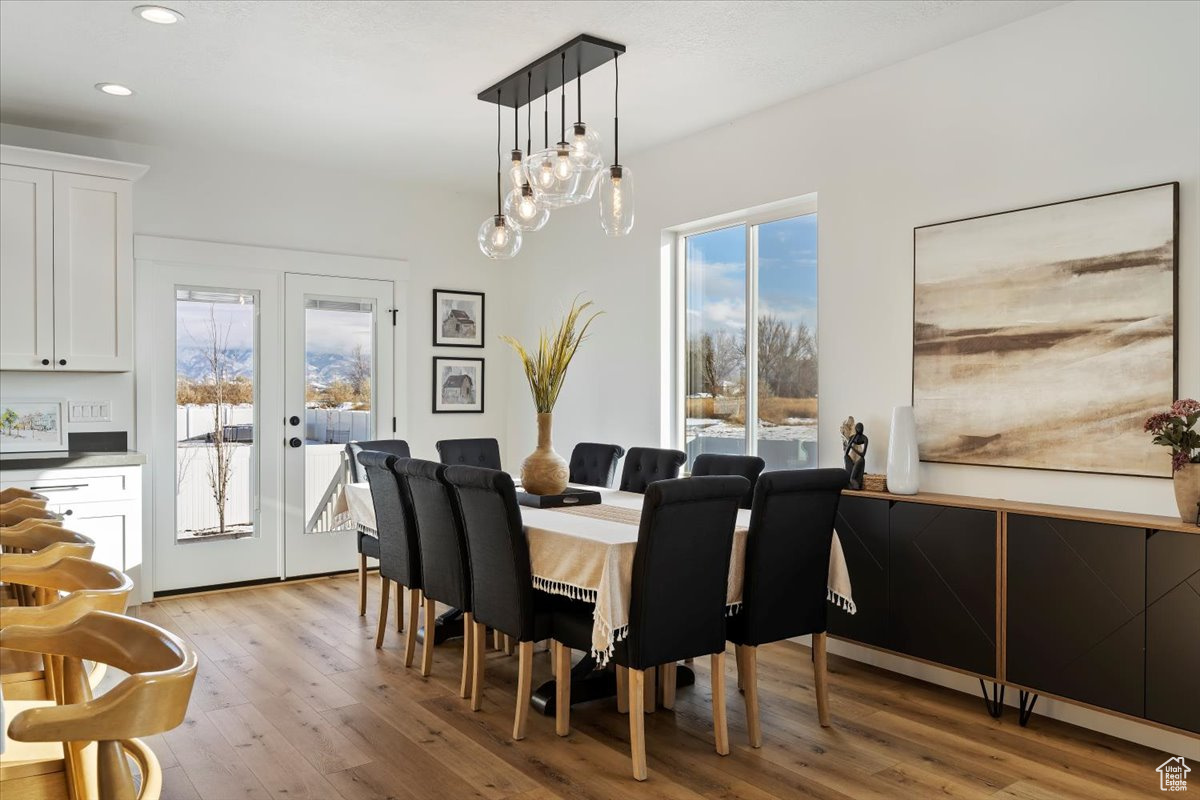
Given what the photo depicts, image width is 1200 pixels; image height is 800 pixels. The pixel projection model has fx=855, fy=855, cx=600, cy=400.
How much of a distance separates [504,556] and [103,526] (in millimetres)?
2808

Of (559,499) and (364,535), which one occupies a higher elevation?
(559,499)

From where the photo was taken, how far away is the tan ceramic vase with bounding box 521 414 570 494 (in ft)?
12.7

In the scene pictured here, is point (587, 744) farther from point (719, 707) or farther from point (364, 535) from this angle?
point (364, 535)

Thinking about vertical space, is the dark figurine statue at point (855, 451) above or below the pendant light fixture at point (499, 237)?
below

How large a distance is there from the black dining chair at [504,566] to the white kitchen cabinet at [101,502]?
2481 mm

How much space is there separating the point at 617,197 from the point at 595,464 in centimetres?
198

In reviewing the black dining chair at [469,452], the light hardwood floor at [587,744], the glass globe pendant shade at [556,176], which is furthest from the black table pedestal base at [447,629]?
the glass globe pendant shade at [556,176]

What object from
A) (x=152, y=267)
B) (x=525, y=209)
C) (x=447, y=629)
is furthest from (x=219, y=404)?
(x=525, y=209)

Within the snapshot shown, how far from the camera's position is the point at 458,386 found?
6715mm

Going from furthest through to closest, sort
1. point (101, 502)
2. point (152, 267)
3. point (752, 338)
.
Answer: point (152, 267) < point (752, 338) < point (101, 502)

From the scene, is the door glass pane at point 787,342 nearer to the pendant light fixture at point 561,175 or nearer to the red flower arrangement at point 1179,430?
the pendant light fixture at point 561,175

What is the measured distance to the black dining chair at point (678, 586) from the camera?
9.01ft

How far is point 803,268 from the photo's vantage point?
15.3ft

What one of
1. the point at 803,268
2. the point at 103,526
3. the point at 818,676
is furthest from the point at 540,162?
the point at 103,526
